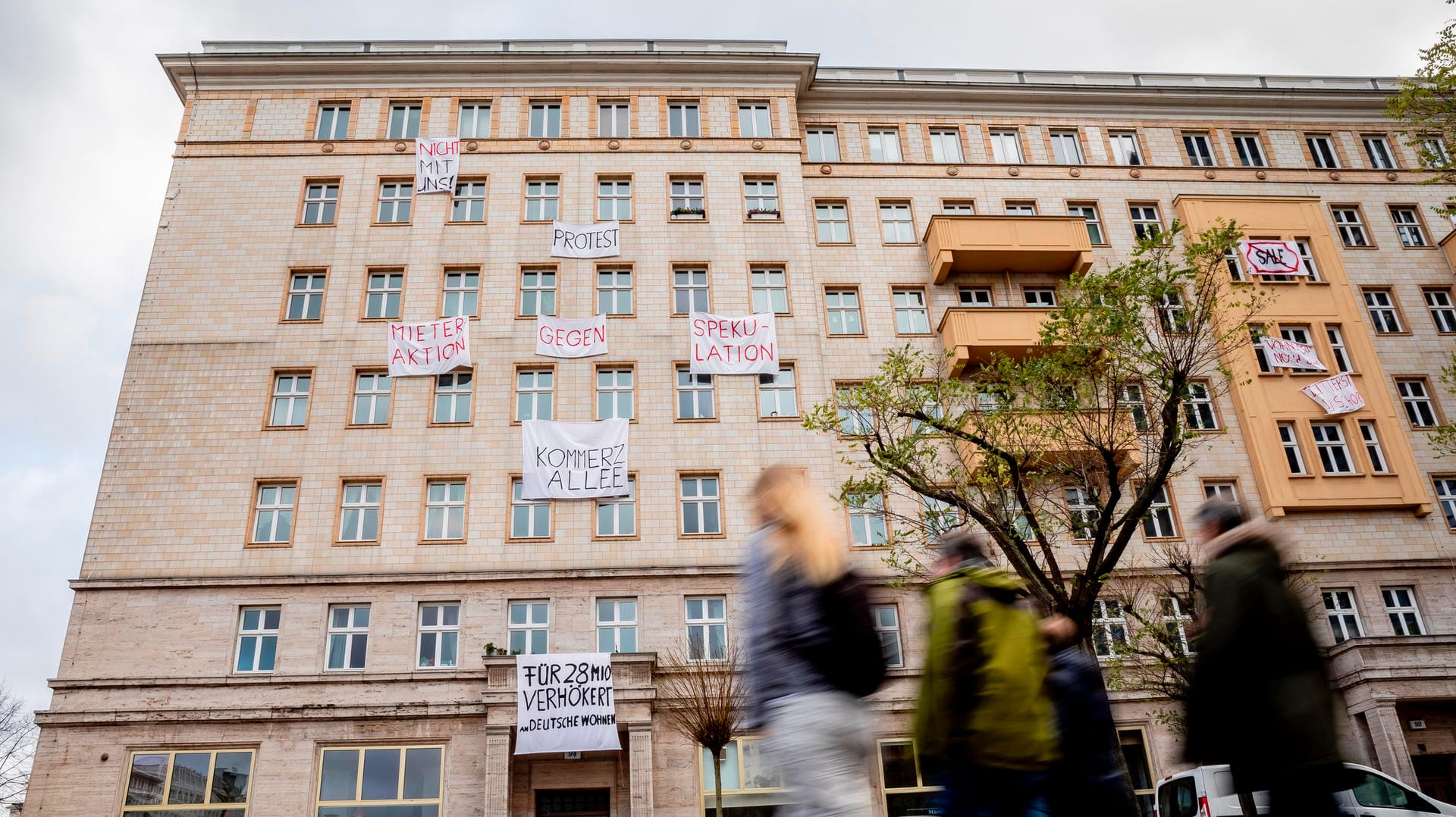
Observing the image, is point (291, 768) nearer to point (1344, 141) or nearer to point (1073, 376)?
point (1073, 376)

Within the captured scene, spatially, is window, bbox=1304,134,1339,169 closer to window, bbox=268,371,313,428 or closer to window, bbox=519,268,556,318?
window, bbox=519,268,556,318

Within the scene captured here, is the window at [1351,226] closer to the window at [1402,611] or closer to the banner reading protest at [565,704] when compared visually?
the window at [1402,611]

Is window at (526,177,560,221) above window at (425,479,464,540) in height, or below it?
above

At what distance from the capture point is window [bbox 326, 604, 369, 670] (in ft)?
84.8

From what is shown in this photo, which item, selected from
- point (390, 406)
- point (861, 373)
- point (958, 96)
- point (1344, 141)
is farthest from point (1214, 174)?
point (390, 406)

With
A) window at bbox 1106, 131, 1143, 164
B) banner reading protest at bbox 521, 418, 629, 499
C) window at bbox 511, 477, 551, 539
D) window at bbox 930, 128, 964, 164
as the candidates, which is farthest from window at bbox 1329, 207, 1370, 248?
window at bbox 511, 477, 551, 539

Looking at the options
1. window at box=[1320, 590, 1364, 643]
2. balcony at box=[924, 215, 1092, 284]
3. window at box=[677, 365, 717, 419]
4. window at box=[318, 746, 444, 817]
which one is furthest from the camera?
balcony at box=[924, 215, 1092, 284]

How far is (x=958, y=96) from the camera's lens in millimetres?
35875

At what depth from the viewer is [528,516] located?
27.9 meters

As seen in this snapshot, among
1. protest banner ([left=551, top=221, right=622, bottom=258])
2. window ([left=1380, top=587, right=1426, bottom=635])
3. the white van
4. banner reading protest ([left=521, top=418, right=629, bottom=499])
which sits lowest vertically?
the white van

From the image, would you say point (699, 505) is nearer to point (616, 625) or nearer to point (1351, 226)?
point (616, 625)

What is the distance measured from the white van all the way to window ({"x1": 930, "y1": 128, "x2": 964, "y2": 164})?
23255 millimetres

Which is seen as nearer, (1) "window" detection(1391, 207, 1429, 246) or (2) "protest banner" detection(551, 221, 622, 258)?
(2) "protest banner" detection(551, 221, 622, 258)

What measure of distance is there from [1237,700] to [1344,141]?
3887cm
